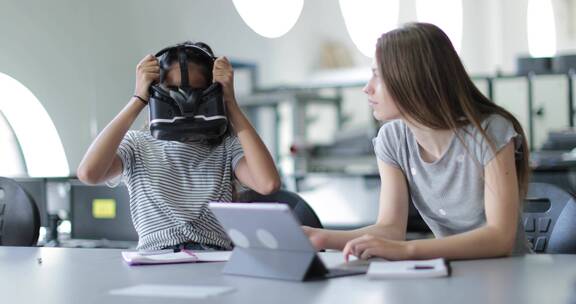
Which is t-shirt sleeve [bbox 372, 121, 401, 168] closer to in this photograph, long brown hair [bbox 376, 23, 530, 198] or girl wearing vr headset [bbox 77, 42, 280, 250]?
long brown hair [bbox 376, 23, 530, 198]

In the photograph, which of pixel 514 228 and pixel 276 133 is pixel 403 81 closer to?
pixel 514 228

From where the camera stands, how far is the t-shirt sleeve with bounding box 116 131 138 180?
187 cm

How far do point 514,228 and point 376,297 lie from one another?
1.68ft

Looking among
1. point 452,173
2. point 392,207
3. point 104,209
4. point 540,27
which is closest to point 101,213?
point 104,209

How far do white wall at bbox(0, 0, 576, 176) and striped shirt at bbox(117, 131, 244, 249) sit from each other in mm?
3190

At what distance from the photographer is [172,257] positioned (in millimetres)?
1477

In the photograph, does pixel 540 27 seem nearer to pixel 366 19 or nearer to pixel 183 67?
pixel 366 19

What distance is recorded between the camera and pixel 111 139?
1.81m

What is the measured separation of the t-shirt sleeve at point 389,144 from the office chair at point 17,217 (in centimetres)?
90

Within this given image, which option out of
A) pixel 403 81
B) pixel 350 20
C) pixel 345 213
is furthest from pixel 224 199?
pixel 350 20

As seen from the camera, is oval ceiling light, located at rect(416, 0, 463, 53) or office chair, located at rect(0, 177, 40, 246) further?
oval ceiling light, located at rect(416, 0, 463, 53)

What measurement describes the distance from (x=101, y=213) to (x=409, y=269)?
2.17 meters

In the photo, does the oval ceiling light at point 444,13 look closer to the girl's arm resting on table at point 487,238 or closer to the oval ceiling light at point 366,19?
the oval ceiling light at point 366,19

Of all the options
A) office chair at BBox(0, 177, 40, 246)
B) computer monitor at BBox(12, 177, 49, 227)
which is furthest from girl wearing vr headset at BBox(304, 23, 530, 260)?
computer monitor at BBox(12, 177, 49, 227)
